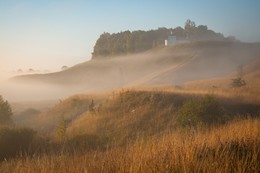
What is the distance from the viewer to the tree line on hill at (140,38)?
400 feet

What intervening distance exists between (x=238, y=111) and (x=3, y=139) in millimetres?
16044

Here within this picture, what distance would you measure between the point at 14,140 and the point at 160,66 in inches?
3060

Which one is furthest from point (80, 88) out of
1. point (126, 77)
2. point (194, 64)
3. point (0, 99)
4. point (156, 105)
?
point (156, 105)

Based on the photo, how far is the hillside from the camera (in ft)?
249

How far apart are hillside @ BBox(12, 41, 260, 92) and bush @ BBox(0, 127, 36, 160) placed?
5059 cm

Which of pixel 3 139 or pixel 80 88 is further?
pixel 80 88

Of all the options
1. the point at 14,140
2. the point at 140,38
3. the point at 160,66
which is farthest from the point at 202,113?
the point at 140,38

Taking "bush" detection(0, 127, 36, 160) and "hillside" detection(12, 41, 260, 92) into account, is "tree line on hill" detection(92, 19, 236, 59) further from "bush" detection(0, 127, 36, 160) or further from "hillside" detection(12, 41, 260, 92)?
"bush" detection(0, 127, 36, 160)

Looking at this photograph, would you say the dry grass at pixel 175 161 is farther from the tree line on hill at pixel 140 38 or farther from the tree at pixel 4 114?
the tree line on hill at pixel 140 38

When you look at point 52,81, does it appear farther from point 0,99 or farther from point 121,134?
point 121,134

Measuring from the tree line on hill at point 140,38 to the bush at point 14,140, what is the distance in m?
103

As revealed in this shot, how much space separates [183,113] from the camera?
17.9 metres

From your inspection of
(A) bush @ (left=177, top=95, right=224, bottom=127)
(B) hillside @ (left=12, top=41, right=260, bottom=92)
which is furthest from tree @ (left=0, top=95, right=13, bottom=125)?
(B) hillside @ (left=12, top=41, right=260, bottom=92)

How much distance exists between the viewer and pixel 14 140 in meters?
15.4
